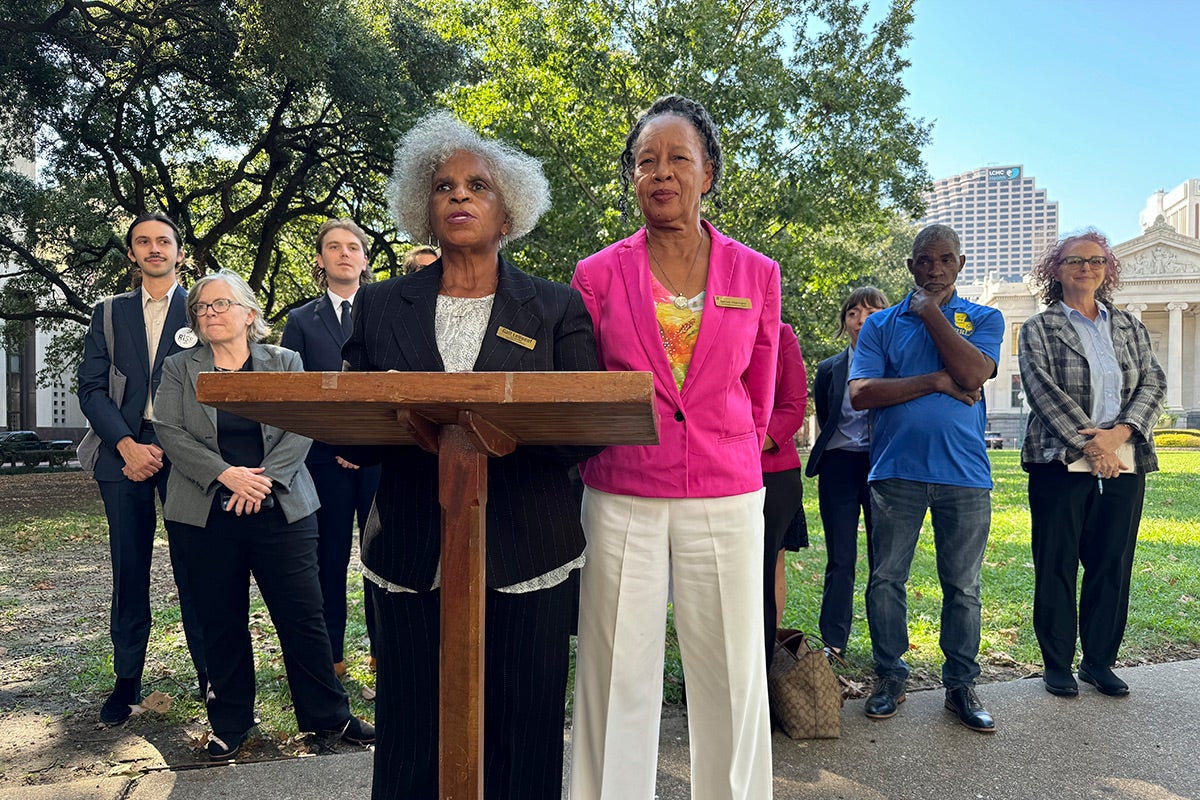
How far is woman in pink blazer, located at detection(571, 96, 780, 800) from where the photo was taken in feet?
8.54

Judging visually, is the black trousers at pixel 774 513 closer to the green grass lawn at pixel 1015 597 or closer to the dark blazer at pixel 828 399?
the dark blazer at pixel 828 399

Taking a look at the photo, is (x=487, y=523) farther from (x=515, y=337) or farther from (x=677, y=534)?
(x=677, y=534)

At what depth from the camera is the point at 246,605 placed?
3762 mm

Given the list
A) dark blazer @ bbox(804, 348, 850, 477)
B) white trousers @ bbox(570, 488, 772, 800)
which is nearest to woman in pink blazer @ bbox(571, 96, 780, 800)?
white trousers @ bbox(570, 488, 772, 800)

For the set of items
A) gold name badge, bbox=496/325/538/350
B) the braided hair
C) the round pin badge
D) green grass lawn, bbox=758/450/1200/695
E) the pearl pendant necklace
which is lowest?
green grass lawn, bbox=758/450/1200/695

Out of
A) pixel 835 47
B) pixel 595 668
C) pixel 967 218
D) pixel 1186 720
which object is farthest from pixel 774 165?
pixel 967 218

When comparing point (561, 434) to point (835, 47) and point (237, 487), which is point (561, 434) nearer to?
point (237, 487)

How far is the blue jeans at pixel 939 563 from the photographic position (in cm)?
403

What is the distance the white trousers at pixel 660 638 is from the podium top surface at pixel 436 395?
0.95m

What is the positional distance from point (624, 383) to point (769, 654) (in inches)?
112

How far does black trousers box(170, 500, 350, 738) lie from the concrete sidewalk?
26cm

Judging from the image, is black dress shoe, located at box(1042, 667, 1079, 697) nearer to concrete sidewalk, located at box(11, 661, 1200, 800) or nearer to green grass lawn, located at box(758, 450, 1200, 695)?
concrete sidewalk, located at box(11, 661, 1200, 800)

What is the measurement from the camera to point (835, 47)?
48.8 ft

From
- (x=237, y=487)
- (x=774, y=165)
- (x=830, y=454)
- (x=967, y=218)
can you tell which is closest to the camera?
(x=237, y=487)
